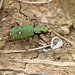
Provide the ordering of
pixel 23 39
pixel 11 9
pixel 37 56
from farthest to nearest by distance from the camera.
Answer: pixel 11 9, pixel 23 39, pixel 37 56

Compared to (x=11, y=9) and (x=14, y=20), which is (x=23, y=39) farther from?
(x=11, y=9)

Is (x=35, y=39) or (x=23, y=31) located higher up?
(x=23, y=31)

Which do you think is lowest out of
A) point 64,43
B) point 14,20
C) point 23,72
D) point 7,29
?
point 23,72

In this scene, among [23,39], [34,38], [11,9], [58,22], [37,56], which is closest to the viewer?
[37,56]

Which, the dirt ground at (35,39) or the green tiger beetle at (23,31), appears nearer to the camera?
the dirt ground at (35,39)

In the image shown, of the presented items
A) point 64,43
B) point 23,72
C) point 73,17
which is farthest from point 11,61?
point 73,17

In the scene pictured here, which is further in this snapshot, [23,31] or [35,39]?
[35,39]

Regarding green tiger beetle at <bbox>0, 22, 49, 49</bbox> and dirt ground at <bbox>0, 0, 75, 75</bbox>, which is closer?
dirt ground at <bbox>0, 0, 75, 75</bbox>

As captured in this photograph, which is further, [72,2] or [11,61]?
[72,2]
